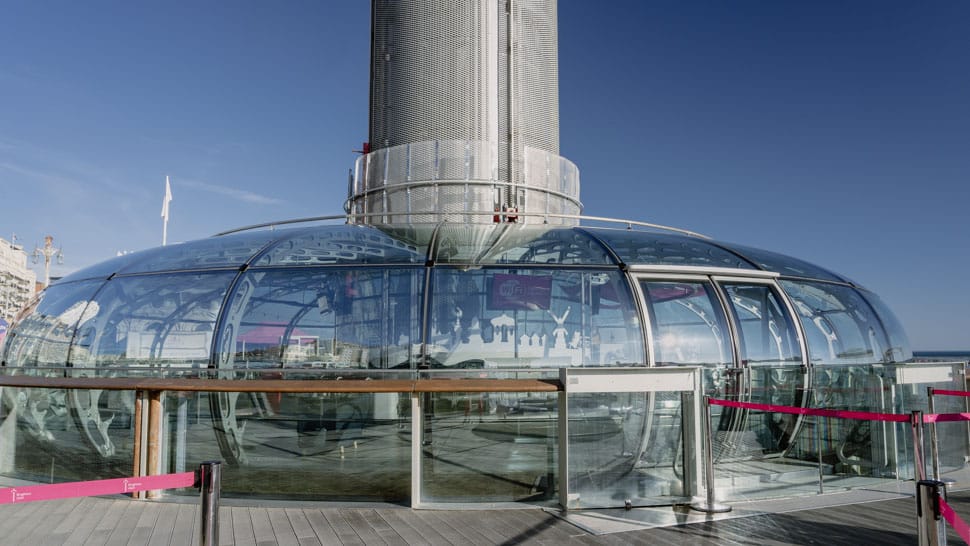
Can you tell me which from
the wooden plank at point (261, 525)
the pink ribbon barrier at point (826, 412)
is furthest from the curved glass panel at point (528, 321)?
the wooden plank at point (261, 525)

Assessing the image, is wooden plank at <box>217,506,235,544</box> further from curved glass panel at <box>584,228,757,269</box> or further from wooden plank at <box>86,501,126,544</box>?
curved glass panel at <box>584,228,757,269</box>

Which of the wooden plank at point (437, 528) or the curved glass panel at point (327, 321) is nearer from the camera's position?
the wooden plank at point (437, 528)

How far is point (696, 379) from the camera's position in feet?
24.6

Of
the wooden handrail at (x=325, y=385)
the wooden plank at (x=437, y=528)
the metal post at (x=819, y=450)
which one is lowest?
the wooden plank at (x=437, y=528)

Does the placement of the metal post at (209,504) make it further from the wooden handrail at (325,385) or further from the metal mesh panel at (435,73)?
the metal mesh panel at (435,73)

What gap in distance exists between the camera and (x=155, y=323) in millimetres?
8797

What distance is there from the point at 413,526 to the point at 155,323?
477 centimetres

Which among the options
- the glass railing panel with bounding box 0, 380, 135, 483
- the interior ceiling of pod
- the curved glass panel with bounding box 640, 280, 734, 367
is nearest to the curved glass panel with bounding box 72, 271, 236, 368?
the interior ceiling of pod

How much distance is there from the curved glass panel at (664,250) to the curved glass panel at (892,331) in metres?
2.92

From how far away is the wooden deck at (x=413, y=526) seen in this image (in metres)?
6.05

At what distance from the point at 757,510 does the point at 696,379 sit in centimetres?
152

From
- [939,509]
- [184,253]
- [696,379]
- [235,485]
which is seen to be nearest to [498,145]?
[184,253]

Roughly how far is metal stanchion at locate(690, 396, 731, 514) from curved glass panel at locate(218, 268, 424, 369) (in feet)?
11.5

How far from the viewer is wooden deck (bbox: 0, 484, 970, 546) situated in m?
6.05
